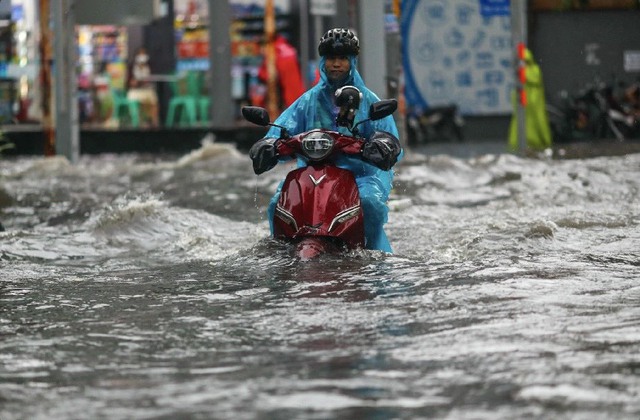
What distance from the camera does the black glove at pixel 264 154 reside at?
27.5ft

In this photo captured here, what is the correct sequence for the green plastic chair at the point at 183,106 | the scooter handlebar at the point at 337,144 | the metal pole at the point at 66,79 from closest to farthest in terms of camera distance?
1. the scooter handlebar at the point at 337,144
2. the metal pole at the point at 66,79
3. the green plastic chair at the point at 183,106

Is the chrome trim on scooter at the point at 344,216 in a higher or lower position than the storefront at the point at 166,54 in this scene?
lower

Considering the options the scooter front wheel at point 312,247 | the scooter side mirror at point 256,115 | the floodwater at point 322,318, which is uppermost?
the scooter side mirror at point 256,115

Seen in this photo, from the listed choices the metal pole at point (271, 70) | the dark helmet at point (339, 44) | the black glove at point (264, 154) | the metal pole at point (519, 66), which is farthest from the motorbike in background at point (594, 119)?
the black glove at point (264, 154)

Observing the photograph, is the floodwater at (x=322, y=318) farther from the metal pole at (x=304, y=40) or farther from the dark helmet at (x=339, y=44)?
the metal pole at (x=304, y=40)

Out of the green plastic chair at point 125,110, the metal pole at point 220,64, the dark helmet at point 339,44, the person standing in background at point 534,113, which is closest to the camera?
the dark helmet at point 339,44

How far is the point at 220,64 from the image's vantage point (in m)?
28.3

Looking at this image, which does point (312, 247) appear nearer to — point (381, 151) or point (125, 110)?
point (381, 151)

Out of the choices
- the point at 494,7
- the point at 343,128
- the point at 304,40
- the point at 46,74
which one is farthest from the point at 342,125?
the point at 304,40

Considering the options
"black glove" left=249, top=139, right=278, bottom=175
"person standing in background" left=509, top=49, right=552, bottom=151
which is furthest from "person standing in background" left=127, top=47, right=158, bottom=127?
"black glove" left=249, top=139, right=278, bottom=175

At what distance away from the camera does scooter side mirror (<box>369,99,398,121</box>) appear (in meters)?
8.08

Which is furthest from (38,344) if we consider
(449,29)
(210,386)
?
(449,29)

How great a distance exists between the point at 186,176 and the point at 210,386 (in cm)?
1273

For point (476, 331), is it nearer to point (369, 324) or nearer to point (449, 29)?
point (369, 324)
